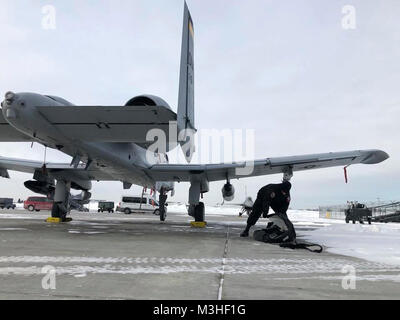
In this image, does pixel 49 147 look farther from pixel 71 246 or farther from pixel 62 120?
pixel 71 246

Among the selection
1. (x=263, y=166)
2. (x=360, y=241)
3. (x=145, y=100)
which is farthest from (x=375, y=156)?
(x=145, y=100)

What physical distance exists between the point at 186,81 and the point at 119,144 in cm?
500

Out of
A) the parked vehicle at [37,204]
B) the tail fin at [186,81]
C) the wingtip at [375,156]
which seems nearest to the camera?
the tail fin at [186,81]

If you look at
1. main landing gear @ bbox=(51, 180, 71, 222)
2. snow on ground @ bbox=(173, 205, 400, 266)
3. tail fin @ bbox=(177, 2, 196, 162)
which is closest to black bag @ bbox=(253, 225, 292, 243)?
snow on ground @ bbox=(173, 205, 400, 266)

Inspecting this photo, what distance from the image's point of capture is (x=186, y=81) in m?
11.0

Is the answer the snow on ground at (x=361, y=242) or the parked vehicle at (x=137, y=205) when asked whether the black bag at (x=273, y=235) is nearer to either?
the snow on ground at (x=361, y=242)

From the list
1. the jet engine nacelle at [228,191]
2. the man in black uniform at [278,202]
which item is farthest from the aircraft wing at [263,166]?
the man in black uniform at [278,202]

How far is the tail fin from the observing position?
32.9 ft

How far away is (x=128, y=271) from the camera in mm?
4531

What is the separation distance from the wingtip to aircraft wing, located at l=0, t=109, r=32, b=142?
44.9 ft

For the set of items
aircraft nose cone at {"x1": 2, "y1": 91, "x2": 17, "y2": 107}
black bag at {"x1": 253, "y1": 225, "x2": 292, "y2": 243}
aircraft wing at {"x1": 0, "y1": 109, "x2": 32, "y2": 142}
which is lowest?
black bag at {"x1": 253, "y1": 225, "x2": 292, "y2": 243}

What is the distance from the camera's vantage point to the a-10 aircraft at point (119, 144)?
939 cm

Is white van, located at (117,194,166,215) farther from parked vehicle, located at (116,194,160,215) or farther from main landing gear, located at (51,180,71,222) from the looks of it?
main landing gear, located at (51,180,71,222)

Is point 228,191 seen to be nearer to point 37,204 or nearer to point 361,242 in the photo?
point 361,242
